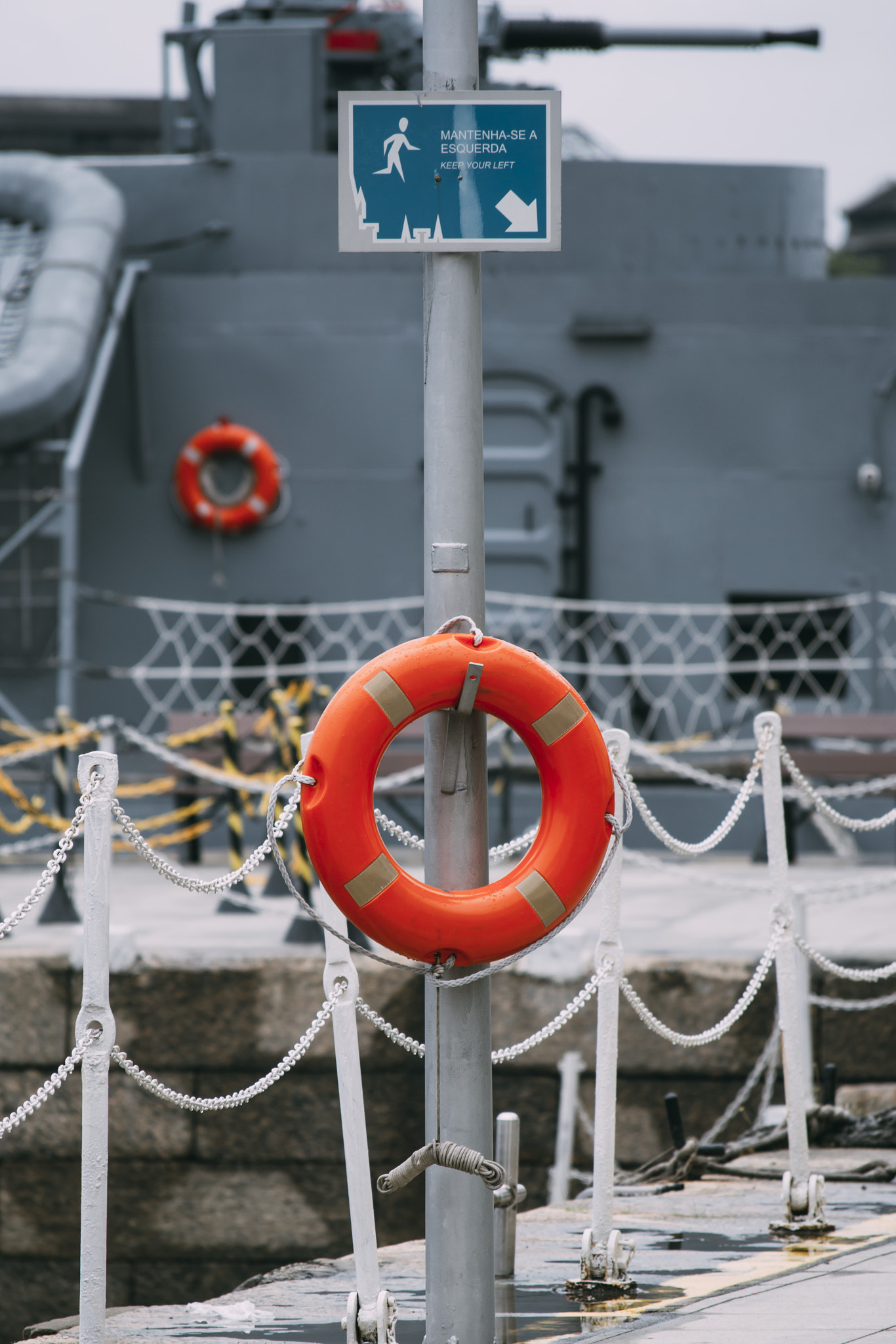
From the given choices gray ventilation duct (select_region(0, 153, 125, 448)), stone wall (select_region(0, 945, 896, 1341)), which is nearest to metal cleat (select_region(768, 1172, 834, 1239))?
stone wall (select_region(0, 945, 896, 1341))

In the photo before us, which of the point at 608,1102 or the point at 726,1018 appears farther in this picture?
the point at 726,1018

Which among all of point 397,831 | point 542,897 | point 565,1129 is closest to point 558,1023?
point 397,831

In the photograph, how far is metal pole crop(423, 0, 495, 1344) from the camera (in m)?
3.23

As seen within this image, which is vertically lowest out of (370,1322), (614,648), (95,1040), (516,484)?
(370,1322)

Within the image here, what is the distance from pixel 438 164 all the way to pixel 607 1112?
2.24m

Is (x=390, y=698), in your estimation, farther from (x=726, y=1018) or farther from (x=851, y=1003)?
(x=851, y=1003)

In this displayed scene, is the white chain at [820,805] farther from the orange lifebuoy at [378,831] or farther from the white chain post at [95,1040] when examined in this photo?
the white chain post at [95,1040]

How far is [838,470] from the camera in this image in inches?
440

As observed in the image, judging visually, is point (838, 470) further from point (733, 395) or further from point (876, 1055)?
point (876, 1055)

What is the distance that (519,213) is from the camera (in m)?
3.26

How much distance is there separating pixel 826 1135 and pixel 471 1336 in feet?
8.67

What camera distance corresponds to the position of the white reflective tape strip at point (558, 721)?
10.9 feet

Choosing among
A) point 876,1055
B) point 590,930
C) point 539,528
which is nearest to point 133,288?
point 539,528

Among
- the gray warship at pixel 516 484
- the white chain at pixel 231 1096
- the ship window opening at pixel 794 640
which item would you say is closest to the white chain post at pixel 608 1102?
the white chain at pixel 231 1096
